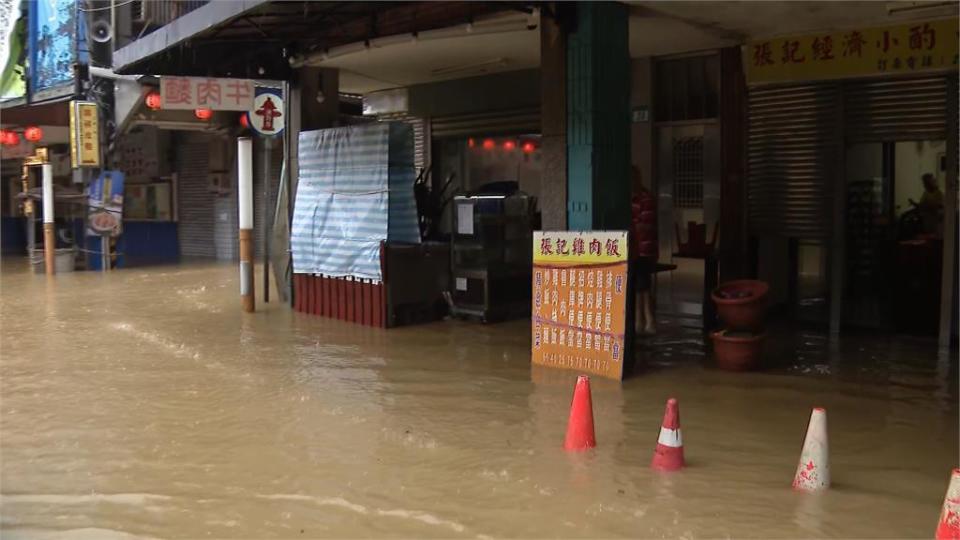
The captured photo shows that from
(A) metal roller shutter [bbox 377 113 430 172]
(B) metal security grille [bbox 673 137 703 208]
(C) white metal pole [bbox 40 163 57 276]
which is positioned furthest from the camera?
(C) white metal pole [bbox 40 163 57 276]

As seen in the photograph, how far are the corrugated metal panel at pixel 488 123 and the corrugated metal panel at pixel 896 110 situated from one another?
4.34 m

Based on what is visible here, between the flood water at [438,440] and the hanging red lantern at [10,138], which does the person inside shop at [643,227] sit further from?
the hanging red lantern at [10,138]

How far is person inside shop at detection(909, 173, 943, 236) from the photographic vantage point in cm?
931

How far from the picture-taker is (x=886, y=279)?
31.7ft

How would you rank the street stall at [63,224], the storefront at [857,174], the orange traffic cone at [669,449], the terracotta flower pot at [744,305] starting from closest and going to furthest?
1. the orange traffic cone at [669,449]
2. the terracotta flower pot at [744,305]
3. the storefront at [857,174]
4. the street stall at [63,224]

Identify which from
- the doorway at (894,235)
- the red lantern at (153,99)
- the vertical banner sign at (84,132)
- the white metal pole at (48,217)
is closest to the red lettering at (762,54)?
the doorway at (894,235)

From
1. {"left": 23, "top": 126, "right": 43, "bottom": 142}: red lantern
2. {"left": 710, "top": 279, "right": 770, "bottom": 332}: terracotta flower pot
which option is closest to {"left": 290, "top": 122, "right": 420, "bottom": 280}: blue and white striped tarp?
{"left": 710, "top": 279, "right": 770, "bottom": 332}: terracotta flower pot

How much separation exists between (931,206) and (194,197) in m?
19.3

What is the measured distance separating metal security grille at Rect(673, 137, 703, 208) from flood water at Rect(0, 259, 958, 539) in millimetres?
2137

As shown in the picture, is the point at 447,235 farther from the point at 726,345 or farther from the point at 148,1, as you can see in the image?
the point at 148,1

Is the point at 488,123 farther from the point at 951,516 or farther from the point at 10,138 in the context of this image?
the point at 10,138

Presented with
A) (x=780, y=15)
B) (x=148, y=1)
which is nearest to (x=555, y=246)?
(x=780, y=15)

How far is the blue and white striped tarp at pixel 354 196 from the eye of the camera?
1030cm

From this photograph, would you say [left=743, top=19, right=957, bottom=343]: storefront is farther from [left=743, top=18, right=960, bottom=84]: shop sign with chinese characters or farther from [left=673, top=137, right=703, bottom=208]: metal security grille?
[left=673, top=137, right=703, bottom=208]: metal security grille
